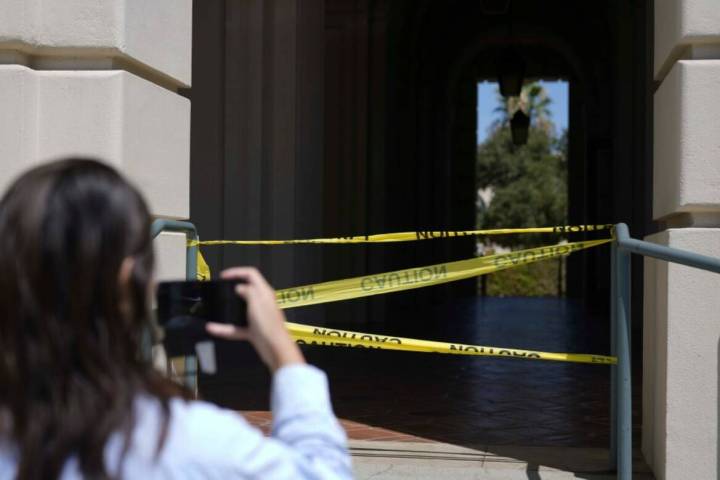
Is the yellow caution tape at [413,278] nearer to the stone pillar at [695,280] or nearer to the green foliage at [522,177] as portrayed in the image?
the stone pillar at [695,280]

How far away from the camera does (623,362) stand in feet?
14.0

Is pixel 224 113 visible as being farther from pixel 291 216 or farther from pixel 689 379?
pixel 689 379

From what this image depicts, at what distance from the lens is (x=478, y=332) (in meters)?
14.2

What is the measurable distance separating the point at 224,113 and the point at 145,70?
212 inches

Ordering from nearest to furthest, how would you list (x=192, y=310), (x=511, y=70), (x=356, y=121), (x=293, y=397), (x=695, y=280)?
1. (x=293, y=397)
2. (x=192, y=310)
3. (x=695, y=280)
4. (x=511, y=70)
5. (x=356, y=121)

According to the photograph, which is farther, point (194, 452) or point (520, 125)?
point (520, 125)

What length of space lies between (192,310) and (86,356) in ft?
A: 1.07

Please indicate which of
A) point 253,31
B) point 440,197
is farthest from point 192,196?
point 440,197

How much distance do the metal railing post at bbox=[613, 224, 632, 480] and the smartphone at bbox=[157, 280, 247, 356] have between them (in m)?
2.89

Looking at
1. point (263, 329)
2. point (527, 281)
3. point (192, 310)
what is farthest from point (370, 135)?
point (527, 281)

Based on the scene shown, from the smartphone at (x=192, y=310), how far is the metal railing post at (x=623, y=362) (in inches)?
114

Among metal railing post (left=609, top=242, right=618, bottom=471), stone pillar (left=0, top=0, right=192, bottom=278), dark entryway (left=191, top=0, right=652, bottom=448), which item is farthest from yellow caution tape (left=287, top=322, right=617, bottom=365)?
dark entryway (left=191, top=0, right=652, bottom=448)

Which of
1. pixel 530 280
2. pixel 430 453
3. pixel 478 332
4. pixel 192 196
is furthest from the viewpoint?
pixel 530 280

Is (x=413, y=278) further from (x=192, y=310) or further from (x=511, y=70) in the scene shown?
(x=511, y=70)
